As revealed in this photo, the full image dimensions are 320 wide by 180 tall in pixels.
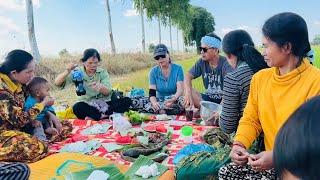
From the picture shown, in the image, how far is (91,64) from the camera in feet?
17.8

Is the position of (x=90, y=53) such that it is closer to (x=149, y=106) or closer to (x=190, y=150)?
(x=149, y=106)

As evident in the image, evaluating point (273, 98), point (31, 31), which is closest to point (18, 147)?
point (273, 98)

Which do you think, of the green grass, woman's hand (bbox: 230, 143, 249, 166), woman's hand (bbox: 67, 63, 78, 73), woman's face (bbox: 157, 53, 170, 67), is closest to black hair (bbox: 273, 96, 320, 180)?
woman's hand (bbox: 230, 143, 249, 166)

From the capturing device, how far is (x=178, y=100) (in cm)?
567

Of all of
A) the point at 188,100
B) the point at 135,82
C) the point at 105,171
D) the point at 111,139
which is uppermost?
the point at 188,100

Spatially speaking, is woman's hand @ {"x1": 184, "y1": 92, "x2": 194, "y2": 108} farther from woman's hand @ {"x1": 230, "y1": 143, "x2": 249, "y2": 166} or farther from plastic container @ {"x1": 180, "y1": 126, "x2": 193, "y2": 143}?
woman's hand @ {"x1": 230, "y1": 143, "x2": 249, "y2": 166}

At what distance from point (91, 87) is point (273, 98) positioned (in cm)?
352

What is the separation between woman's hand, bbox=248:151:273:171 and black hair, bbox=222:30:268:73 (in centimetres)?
86

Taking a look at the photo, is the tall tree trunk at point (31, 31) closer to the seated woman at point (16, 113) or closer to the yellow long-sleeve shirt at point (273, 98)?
the seated woman at point (16, 113)

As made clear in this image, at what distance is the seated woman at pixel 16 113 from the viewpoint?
3771mm

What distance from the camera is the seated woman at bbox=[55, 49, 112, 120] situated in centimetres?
540

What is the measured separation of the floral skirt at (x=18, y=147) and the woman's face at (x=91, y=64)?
5.84 feet

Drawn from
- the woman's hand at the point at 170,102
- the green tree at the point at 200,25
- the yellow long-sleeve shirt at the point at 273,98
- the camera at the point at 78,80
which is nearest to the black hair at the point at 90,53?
the camera at the point at 78,80

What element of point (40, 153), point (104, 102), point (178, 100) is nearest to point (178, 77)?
point (178, 100)
